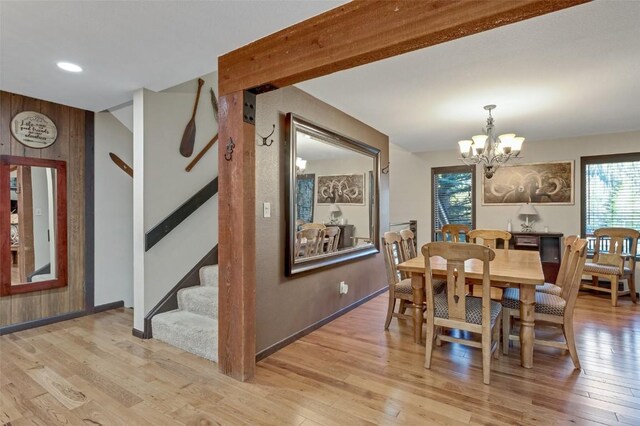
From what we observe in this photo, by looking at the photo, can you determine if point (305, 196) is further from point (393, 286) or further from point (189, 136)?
point (189, 136)

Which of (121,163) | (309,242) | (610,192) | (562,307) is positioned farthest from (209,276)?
(610,192)

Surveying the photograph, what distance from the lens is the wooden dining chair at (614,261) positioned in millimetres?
4371

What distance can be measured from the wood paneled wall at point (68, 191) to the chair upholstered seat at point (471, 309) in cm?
385

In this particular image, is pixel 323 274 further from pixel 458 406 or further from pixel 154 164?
pixel 154 164

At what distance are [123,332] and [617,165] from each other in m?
7.02

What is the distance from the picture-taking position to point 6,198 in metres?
3.29

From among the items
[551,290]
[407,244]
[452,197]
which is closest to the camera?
[551,290]

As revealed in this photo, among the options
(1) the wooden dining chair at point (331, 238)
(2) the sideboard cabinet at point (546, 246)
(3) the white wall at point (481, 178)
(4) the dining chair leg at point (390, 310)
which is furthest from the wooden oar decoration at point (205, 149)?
(2) the sideboard cabinet at point (546, 246)

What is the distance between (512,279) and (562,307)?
0.55m

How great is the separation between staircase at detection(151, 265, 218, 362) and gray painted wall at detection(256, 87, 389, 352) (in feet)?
1.47

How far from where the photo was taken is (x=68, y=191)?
3.73 meters

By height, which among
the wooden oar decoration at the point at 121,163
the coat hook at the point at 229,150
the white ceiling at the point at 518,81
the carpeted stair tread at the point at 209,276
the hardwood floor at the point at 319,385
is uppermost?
the white ceiling at the point at 518,81

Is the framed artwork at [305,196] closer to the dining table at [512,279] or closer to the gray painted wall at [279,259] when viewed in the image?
the gray painted wall at [279,259]

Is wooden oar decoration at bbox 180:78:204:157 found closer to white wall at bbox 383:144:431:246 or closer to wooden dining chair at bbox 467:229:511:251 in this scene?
wooden dining chair at bbox 467:229:511:251
